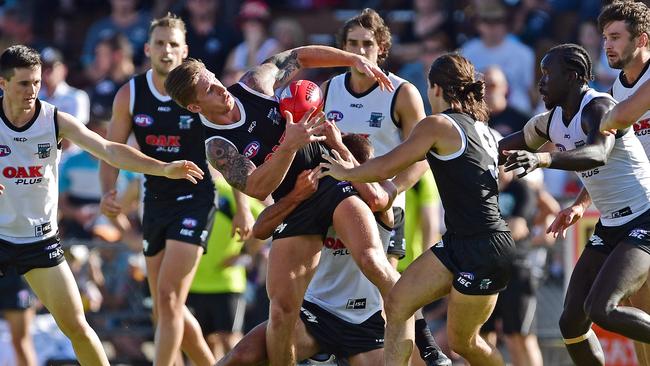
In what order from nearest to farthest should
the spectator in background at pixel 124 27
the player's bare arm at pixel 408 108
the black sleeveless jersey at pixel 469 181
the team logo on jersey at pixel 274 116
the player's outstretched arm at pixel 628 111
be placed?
the player's outstretched arm at pixel 628 111 → the black sleeveless jersey at pixel 469 181 → the team logo on jersey at pixel 274 116 → the player's bare arm at pixel 408 108 → the spectator in background at pixel 124 27

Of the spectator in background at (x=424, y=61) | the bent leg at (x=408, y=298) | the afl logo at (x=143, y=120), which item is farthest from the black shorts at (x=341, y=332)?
the spectator in background at (x=424, y=61)

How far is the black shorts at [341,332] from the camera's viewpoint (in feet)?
26.7

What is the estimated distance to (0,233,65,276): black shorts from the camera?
846cm

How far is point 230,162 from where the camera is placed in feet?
25.4

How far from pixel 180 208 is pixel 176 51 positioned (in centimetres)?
127

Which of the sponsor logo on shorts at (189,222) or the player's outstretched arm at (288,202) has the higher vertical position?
the player's outstretched arm at (288,202)

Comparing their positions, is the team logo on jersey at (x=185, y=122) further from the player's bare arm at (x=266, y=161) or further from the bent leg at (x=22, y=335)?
the bent leg at (x=22, y=335)

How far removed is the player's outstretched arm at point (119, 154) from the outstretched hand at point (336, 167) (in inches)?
35.8

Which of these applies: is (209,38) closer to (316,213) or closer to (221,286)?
(221,286)

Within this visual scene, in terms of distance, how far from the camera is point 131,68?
1577 centimetres

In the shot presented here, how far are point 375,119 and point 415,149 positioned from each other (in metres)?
1.73

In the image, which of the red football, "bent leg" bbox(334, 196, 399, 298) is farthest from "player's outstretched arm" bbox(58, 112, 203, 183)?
"bent leg" bbox(334, 196, 399, 298)

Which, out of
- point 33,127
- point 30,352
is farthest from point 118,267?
point 33,127

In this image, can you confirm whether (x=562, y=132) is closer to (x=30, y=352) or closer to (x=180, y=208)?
(x=180, y=208)
